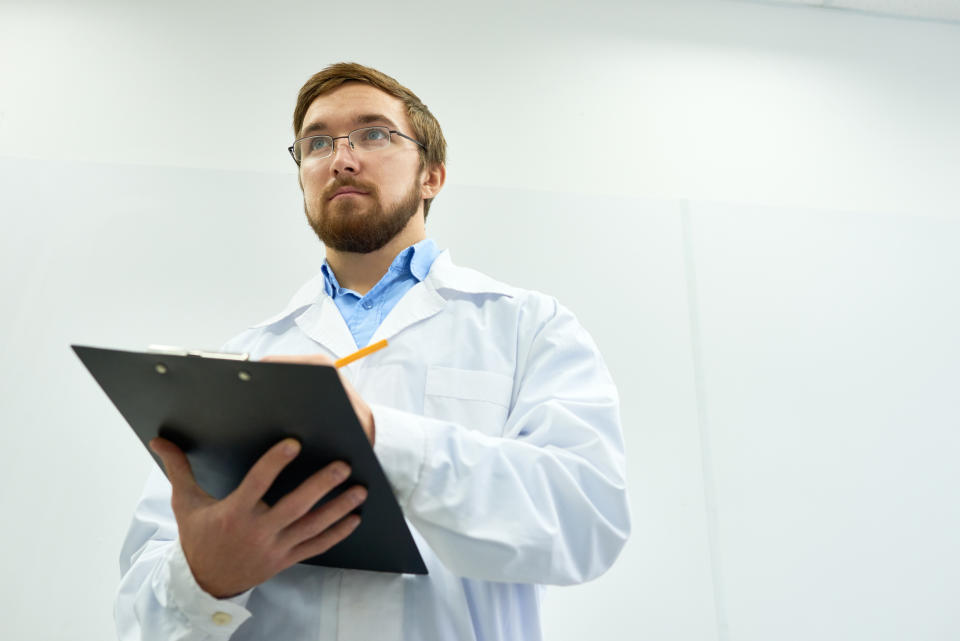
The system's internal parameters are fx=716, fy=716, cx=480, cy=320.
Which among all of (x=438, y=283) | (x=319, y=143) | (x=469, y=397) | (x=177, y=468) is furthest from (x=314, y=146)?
(x=177, y=468)

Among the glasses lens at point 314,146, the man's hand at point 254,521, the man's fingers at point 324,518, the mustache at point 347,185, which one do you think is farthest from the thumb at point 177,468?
the glasses lens at point 314,146

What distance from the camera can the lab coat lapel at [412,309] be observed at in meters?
1.08

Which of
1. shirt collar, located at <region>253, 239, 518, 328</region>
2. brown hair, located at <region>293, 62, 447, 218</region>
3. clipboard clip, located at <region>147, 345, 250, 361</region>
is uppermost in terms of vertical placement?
brown hair, located at <region>293, 62, 447, 218</region>

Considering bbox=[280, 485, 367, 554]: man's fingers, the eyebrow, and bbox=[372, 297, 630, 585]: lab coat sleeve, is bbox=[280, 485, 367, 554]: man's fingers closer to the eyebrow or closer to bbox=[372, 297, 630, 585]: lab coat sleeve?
bbox=[372, 297, 630, 585]: lab coat sleeve

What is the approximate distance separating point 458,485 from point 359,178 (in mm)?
667

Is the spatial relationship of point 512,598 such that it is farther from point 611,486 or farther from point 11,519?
point 11,519

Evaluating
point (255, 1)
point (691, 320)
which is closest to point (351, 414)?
point (691, 320)

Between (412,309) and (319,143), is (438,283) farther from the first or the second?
(319,143)

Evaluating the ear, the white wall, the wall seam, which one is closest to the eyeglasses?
the ear

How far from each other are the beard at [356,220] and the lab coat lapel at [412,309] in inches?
5.3

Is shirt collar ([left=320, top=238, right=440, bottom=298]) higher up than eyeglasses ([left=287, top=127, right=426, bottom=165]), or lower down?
lower down

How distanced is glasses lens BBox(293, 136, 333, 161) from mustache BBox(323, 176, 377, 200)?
96 mm

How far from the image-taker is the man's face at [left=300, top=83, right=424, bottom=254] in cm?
122

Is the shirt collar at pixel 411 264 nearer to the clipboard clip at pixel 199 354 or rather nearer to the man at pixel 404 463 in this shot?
the man at pixel 404 463
